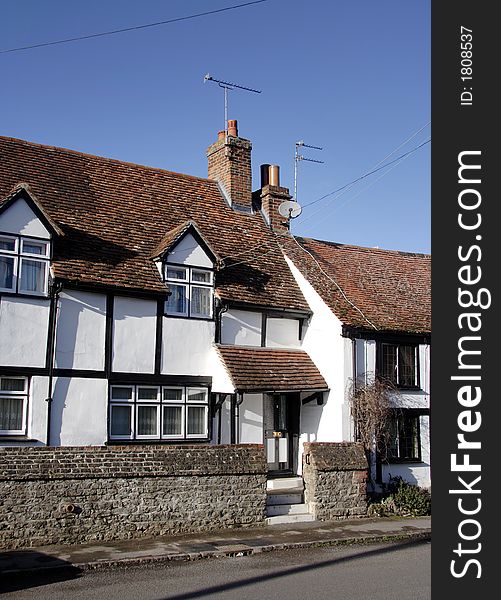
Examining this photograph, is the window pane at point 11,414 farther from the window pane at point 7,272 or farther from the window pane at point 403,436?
the window pane at point 403,436

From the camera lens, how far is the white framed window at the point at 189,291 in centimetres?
1755

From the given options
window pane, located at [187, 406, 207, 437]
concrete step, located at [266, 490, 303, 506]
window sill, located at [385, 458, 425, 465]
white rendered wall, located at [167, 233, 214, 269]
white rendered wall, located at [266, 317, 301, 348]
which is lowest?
concrete step, located at [266, 490, 303, 506]

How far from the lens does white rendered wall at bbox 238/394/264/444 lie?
1838 cm

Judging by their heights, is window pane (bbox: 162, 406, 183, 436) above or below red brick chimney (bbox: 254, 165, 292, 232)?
below

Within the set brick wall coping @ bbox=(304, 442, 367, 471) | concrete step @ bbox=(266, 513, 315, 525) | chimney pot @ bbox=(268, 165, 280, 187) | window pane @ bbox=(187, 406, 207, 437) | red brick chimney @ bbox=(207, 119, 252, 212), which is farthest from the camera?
chimney pot @ bbox=(268, 165, 280, 187)

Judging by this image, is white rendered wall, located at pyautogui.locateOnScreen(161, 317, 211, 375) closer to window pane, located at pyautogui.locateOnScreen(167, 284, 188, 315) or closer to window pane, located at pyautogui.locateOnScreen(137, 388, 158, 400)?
window pane, located at pyautogui.locateOnScreen(167, 284, 188, 315)

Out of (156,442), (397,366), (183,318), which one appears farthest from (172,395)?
(397,366)

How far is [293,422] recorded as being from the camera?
19.5 metres

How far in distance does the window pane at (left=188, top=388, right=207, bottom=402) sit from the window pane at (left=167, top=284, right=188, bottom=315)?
73.3 inches

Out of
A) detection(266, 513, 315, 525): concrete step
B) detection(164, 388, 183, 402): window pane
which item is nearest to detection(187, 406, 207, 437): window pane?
detection(164, 388, 183, 402): window pane

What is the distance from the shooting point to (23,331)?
15.3 m

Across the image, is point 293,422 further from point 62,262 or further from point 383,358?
point 62,262

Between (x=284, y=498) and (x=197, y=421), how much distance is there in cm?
274

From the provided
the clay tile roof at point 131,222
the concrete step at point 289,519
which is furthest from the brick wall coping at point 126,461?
the clay tile roof at point 131,222
